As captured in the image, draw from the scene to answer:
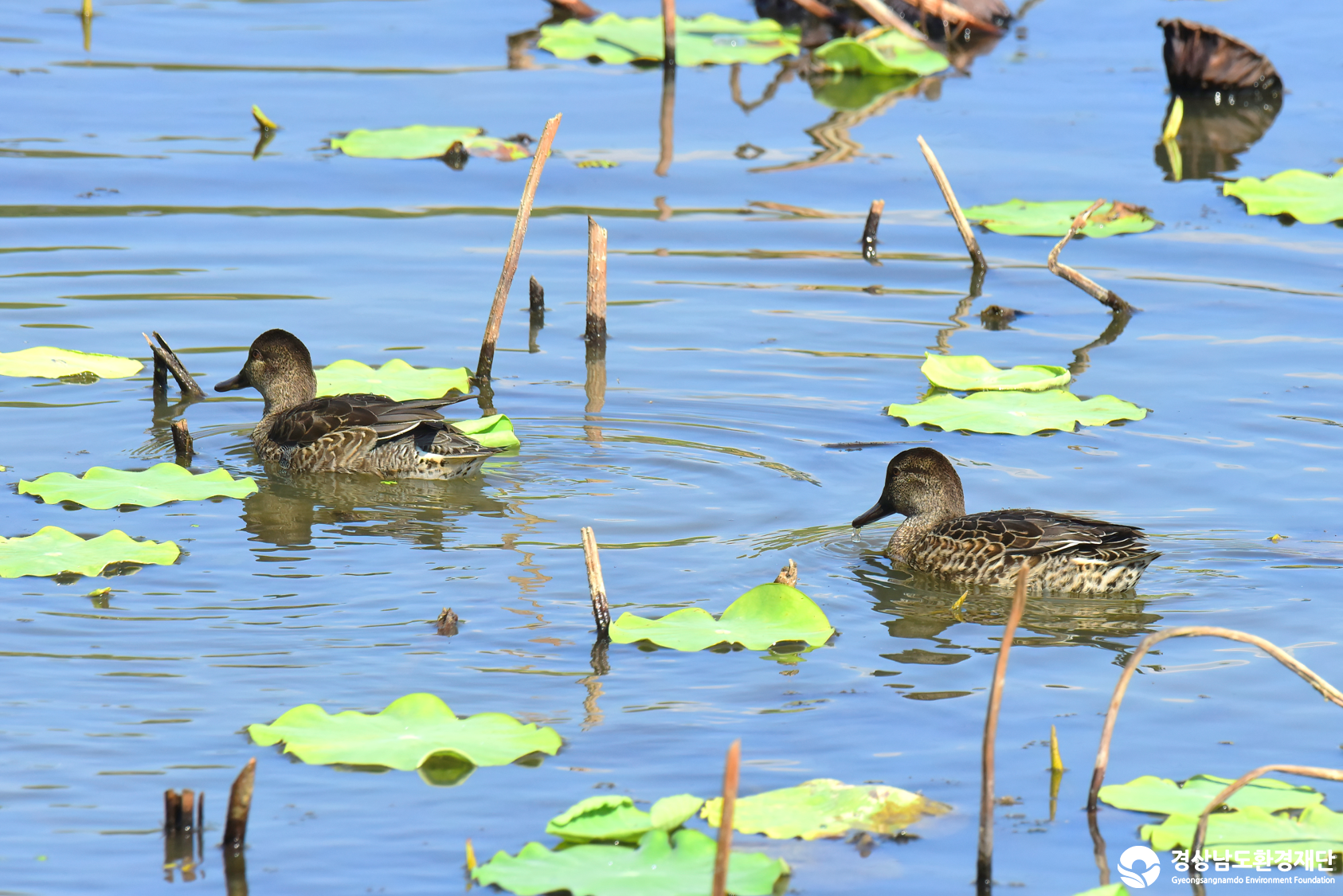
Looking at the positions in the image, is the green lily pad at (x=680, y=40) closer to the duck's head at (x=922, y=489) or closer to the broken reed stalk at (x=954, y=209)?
the broken reed stalk at (x=954, y=209)

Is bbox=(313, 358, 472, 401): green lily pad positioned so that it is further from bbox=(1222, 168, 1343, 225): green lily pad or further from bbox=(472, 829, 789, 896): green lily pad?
bbox=(1222, 168, 1343, 225): green lily pad

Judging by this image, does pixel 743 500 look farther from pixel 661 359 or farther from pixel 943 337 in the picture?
pixel 943 337

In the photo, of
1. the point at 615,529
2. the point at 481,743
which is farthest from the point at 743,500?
the point at 481,743

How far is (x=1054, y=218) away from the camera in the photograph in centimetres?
1426

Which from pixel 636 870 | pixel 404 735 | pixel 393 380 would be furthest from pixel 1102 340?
pixel 636 870

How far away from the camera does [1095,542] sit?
26.8 ft

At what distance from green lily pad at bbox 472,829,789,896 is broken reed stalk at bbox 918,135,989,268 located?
7860 mm

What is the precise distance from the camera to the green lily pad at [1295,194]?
14.4 m

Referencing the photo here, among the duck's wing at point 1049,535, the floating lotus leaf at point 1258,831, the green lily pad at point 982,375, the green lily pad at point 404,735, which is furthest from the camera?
the green lily pad at point 982,375

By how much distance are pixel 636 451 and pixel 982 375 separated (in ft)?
7.88

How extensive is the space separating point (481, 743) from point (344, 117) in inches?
483

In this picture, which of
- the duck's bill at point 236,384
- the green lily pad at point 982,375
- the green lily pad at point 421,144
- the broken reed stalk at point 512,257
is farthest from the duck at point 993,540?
the green lily pad at point 421,144

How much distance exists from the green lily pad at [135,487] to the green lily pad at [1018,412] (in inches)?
161

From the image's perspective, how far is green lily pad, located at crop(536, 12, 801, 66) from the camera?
20125 mm
